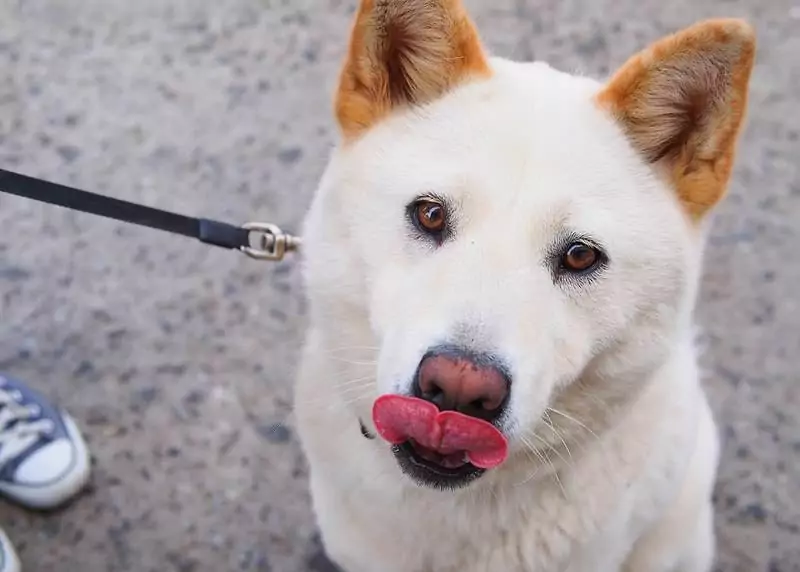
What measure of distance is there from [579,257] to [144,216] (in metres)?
0.83

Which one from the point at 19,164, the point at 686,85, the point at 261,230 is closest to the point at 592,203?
the point at 686,85

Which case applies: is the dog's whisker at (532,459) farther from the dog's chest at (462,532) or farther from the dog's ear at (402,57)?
the dog's ear at (402,57)

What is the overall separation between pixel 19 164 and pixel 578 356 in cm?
198

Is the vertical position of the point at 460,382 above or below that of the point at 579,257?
below

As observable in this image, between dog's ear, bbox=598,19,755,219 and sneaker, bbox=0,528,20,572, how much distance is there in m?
1.49

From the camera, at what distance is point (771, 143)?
2879mm

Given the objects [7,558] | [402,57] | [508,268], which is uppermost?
[402,57]

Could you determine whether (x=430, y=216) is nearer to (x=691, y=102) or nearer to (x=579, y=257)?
A: (x=579, y=257)

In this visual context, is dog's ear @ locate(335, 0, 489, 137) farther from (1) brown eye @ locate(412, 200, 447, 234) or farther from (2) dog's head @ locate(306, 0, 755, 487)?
(1) brown eye @ locate(412, 200, 447, 234)

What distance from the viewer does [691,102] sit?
136 centimetres

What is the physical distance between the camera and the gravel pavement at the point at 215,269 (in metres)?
2.21

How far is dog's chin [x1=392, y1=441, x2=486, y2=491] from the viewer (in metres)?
1.33

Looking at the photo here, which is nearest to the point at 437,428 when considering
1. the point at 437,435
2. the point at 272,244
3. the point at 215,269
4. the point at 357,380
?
the point at 437,435

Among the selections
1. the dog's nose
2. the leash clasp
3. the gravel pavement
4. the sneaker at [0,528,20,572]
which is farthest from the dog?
the sneaker at [0,528,20,572]
